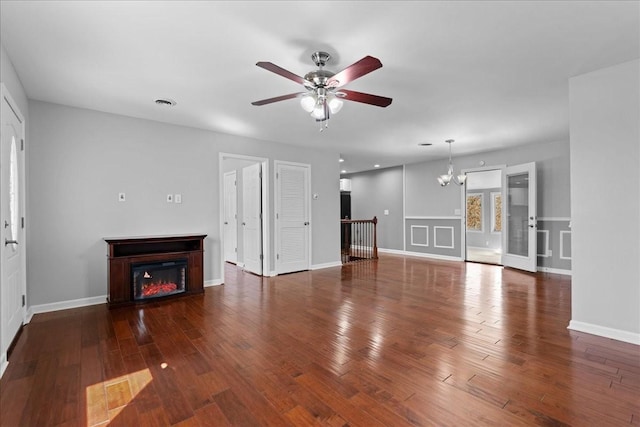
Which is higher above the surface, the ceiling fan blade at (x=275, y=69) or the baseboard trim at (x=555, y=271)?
the ceiling fan blade at (x=275, y=69)

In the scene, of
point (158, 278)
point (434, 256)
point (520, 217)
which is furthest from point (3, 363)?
point (434, 256)

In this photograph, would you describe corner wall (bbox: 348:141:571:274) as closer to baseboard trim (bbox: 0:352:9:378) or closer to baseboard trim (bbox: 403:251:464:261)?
baseboard trim (bbox: 403:251:464:261)

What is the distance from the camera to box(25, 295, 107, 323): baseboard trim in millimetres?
3609

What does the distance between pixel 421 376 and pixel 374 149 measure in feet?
16.6

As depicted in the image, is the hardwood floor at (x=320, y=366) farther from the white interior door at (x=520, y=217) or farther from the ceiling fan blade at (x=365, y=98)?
the white interior door at (x=520, y=217)

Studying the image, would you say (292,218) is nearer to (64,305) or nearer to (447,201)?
(64,305)

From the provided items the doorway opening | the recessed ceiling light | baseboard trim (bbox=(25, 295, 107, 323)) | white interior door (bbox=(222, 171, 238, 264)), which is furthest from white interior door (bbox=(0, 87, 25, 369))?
the doorway opening

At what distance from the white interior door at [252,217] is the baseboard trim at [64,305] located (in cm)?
251

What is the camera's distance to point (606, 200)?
2.89 m

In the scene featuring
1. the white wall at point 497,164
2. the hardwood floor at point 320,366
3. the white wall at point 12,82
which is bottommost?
the hardwood floor at point 320,366

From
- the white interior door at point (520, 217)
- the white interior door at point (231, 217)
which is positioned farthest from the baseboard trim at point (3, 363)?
the white interior door at point (520, 217)

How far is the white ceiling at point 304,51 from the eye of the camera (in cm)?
210

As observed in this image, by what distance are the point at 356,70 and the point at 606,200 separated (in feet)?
8.69

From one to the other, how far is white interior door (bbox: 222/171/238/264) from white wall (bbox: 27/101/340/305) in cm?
181
